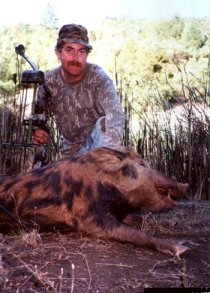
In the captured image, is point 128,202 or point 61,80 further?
point 61,80

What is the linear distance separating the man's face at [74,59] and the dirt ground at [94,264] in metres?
1.57

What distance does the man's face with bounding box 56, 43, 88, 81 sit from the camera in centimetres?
429

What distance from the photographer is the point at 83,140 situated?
4.50 meters

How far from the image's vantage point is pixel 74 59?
14.1 ft

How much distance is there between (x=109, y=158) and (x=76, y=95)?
1.53 meters

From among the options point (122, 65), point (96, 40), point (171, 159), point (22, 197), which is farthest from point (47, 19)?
point (22, 197)

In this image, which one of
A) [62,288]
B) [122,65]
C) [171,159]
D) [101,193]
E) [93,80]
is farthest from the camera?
[122,65]

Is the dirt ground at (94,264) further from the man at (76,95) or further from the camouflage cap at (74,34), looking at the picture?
the camouflage cap at (74,34)

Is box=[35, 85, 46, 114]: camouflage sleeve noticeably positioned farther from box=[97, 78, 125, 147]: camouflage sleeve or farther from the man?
box=[97, 78, 125, 147]: camouflage sleeve

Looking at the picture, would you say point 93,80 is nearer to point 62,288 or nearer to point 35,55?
point 62,288

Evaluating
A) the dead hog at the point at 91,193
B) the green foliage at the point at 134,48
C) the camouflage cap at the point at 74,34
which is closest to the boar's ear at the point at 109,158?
the dead hog at the point at 91,193

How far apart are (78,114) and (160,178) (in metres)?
1.59

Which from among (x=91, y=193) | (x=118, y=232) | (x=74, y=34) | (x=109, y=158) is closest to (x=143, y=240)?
(x=118, y=232)

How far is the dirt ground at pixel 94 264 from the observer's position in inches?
79.0
